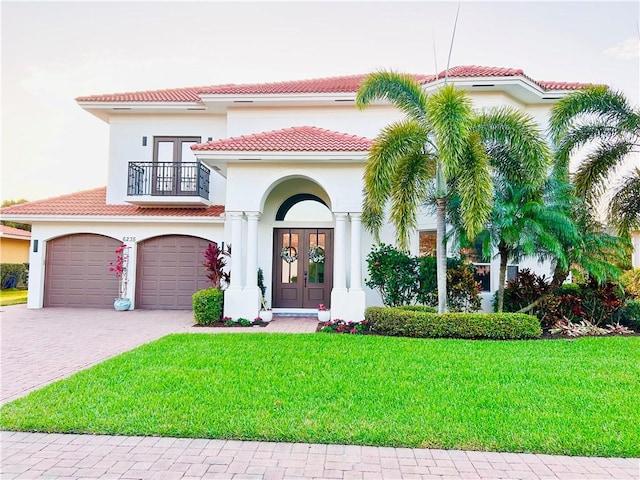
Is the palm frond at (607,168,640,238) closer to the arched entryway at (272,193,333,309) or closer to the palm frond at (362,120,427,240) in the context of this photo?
the palm frond at (362,120,427,240)

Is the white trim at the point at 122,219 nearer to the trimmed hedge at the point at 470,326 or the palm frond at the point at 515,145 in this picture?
the trimmed hedge at the point at 470,326

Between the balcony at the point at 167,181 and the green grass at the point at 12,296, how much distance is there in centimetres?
794

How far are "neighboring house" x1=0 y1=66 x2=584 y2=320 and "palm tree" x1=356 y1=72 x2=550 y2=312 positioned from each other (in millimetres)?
2747

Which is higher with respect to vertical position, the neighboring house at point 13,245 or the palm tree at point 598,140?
the palm tree at point 598,140

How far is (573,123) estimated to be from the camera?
11.1 metres

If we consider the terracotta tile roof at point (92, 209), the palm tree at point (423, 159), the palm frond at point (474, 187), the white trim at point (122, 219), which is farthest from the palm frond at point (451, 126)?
the terracotta tile roof at point (92, 209)

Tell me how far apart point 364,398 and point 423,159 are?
674 centimetres

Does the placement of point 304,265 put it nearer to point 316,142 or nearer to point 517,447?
point 316,142

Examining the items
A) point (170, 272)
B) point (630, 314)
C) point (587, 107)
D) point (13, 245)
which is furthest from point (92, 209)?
point (630, 314)

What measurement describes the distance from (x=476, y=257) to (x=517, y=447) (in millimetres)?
8833

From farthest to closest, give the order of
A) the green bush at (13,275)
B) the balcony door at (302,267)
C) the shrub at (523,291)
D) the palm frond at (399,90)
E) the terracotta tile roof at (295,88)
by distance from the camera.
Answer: the green bush at (13,275) < the balcony door at (302,267) < the terracotta tile roof at (295,88) < the shrub at (523,291) < the palm frond at (399,90)

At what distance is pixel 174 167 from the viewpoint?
603 inches

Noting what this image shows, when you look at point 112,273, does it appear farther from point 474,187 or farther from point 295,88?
point 474,187

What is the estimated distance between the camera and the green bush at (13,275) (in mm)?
23516
